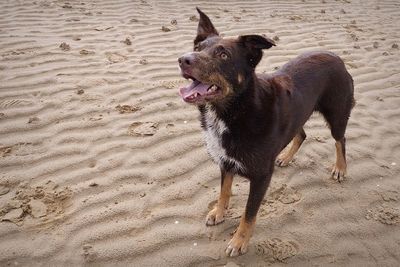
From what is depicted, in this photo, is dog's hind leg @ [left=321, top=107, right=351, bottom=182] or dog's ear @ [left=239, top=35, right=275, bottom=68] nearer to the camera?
dog's ear @ [left=239, top=35, right=275, bottom=68]

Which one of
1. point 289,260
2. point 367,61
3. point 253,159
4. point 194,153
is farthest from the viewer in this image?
point 367,61

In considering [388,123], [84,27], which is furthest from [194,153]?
[84,27]

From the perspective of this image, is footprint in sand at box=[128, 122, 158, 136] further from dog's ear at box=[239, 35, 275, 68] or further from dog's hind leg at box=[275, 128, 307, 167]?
dog's ear at box=[239, 35, 275, 68]

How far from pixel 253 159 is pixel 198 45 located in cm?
A: 101

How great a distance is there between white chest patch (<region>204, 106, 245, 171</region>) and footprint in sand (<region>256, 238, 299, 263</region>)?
2.40 ft

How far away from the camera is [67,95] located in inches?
171

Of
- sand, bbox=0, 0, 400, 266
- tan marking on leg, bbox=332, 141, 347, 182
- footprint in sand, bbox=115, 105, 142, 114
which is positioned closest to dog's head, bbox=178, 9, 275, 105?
sand, bbox=0, 0, 400, 266

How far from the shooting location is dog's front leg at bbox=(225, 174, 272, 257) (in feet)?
8.71

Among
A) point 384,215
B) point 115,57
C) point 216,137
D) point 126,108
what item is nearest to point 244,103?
point 216,137

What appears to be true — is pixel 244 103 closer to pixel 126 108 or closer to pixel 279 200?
pixel 279 200

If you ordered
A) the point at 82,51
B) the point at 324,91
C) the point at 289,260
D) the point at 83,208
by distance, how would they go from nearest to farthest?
the point at 289,260
the point at 83,208
the point at 324,91
the point at 82,51

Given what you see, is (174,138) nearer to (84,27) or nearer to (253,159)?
(253,159)

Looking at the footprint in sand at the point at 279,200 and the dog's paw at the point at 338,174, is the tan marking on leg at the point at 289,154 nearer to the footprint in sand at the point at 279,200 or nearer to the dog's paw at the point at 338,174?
the footprint in sand at the point at 279,200

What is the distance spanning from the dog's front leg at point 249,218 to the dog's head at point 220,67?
0.76m
